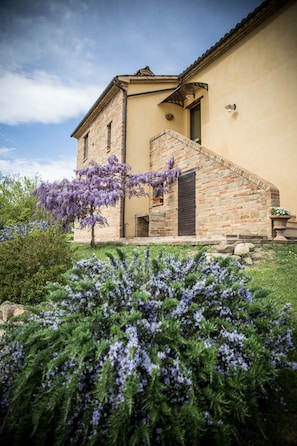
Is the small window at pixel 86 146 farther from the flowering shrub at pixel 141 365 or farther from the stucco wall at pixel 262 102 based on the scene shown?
the flowering shrub at pixel 141 365

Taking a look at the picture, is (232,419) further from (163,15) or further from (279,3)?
(163,15)

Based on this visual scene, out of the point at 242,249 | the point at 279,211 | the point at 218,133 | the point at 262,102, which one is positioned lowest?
the point at 242,249

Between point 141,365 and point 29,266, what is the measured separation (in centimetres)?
265

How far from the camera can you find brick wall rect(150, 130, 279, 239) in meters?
5.47

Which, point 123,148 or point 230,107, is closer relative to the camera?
point 230,107

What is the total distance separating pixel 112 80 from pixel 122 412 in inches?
425

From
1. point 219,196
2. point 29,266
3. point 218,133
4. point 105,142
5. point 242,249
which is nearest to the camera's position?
point 29,266

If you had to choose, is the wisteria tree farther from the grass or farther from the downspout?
the grass

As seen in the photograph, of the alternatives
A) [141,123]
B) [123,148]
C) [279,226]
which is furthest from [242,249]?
[141,123]

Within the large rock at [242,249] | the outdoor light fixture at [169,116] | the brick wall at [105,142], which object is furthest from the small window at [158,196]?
the large rock at [242,249]

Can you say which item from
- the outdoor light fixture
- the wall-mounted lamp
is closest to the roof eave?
the outdoor light fixture

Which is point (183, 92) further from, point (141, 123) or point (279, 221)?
point (279, 221)

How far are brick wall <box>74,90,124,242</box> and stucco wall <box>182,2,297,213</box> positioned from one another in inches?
139

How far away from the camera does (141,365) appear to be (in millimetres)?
1072
